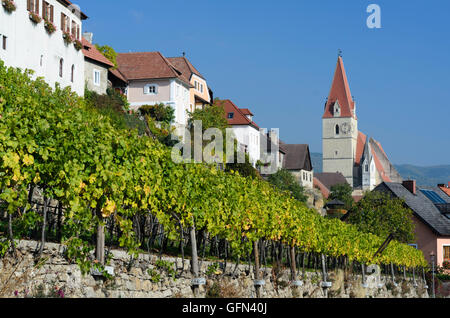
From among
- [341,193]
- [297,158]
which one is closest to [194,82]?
[297,158]

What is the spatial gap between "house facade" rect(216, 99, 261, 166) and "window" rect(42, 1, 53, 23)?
129 ft

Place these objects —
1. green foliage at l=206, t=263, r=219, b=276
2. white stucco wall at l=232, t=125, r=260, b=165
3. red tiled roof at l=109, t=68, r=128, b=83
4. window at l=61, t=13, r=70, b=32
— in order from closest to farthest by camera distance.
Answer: green foliage at l=206, t=263, r=219, b=276 < window at l=61, t=13, r=70, b=32 < red tiled roof at l=109, t=68, r=128, b=83 < white stucco wall at l=232, t=125, r=260, b=165

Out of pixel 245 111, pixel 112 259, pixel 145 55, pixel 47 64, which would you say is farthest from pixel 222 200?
pixel 245 111

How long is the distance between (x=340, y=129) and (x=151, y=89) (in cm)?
9586

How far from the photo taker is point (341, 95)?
472 ft

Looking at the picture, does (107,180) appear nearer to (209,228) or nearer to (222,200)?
(209,228)

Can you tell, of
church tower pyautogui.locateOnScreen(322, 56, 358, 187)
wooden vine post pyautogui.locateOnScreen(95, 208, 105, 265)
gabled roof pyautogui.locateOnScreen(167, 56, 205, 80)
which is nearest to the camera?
wooden vine post pyautogui.locateOnScreen(95, 208, 105, 265)

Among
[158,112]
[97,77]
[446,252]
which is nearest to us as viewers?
[97,77]

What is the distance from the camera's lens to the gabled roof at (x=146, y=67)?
58625 millimetres

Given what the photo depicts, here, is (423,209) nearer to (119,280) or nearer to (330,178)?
(119,280)

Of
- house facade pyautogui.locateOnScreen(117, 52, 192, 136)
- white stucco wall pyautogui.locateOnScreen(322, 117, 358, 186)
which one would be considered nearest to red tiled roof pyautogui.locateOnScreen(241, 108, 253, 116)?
house facade pyautogui.locateOnScreen(117, 52, 192, 136)

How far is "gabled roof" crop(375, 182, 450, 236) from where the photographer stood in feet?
182

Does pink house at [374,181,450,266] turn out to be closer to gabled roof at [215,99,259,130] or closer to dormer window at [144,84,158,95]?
dormer window at [144,84,158,95]

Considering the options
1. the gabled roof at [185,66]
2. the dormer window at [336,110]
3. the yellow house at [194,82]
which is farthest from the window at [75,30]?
the dormer window at [336,110]
